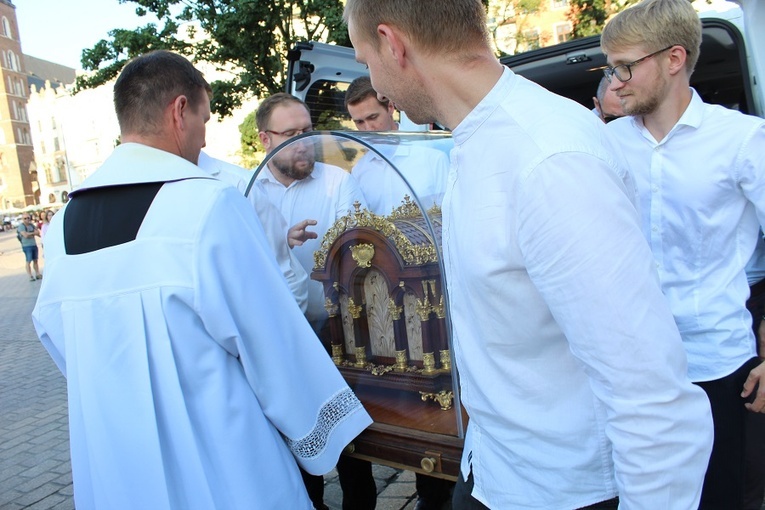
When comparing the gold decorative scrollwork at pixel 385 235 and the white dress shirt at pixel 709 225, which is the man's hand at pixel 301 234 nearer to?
the gold decorative scrollwork at pixel 385 235

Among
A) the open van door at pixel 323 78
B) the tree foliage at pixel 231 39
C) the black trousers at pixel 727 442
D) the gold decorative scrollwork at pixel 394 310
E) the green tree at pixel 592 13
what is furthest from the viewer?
the green tree at pixel 592 13

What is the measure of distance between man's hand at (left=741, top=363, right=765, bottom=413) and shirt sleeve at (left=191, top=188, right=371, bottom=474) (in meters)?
1.10

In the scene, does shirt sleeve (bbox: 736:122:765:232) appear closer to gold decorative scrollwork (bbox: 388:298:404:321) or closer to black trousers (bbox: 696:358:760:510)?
black trousers (bbox: 696:358:760:510)

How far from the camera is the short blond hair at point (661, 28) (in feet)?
6.26

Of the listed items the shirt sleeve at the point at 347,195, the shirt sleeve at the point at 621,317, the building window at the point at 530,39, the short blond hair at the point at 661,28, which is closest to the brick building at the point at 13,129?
the building window at the point at 530,39

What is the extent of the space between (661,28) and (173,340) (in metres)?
1.62

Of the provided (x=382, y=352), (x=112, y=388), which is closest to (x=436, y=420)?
(x=382, y=352)

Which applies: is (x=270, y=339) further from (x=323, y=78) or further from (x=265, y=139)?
(x=323, y=78)

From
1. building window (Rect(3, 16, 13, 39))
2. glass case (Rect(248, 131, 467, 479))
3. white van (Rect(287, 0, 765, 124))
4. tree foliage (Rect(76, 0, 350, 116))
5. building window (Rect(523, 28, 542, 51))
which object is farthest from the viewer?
building window (Rect(3, 16, 13, 39))

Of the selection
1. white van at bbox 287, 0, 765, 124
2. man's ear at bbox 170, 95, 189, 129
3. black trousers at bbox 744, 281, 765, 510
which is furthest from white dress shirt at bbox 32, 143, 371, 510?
white van at bbox 287, 0, 765, 124

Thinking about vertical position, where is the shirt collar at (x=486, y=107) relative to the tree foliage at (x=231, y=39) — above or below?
below

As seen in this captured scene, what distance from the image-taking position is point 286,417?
1750mm

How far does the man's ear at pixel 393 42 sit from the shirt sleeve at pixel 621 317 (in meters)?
0.37

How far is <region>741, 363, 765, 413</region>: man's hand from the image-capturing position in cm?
185
